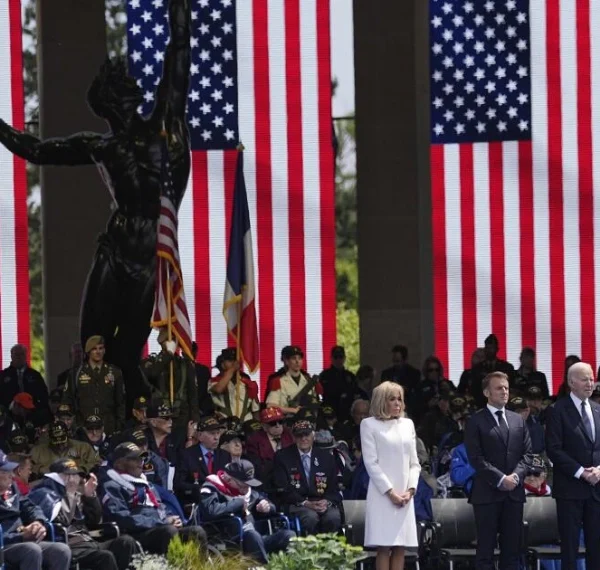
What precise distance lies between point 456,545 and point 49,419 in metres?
5.53

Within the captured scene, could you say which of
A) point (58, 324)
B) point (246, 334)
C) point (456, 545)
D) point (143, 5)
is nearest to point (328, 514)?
point (456, 545)

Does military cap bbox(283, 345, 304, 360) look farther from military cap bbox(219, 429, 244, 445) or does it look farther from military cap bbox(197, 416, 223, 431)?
military cap bbox(219, 429, 244, 445)

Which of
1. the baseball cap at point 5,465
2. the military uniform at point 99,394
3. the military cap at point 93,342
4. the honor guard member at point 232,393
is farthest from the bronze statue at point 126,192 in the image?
the baseball cap at point 5,465

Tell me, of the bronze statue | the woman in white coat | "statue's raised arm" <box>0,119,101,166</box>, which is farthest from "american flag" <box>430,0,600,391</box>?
the woman in white coat

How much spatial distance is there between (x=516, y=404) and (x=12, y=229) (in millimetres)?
7222

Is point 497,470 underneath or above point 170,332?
underneath

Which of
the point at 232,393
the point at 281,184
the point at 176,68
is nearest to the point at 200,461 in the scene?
the point at 232,393

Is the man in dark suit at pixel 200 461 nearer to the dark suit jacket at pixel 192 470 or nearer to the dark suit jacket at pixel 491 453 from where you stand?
the dark suit jacket at pixel 192 470

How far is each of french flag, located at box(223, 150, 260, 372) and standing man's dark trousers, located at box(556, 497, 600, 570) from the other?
18.2 feet

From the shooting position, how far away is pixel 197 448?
16.9 m

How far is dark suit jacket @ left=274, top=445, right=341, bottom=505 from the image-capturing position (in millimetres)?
16938

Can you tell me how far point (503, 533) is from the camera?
1572 centimetres

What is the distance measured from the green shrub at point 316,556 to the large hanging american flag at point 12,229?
910 cm

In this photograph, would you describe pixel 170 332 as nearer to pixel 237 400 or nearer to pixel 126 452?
pixel 237 400
